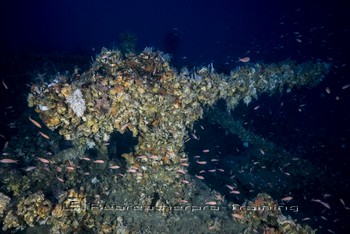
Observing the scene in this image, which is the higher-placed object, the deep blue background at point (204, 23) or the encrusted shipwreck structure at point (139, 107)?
the deep blue background at point (204, 23)

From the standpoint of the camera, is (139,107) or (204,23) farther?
(204,23)

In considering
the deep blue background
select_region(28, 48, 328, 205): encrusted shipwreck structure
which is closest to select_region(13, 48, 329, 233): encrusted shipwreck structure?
select_region(28, 48, 328, 205): encrusted shipwreck structure

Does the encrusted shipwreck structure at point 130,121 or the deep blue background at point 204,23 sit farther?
the deep blue background at point 204,23

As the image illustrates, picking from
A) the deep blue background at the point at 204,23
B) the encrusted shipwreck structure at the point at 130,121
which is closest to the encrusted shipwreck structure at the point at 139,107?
the encrusted shipwreck structure at the point at 130,121

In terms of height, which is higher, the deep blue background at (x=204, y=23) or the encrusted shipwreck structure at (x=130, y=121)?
the deep blue background at (x=204, y=23)

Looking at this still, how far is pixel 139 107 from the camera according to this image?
6.32 meters

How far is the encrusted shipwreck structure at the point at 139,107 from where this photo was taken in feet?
18.3

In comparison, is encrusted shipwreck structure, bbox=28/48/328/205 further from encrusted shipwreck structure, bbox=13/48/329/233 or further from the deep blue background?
the deep blue background

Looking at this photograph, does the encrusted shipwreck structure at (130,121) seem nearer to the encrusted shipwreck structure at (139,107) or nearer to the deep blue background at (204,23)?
the encrusted shipwreck structure at (139,107)

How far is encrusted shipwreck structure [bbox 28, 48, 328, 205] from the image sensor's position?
5574 millimetres

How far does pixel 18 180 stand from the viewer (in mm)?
6828

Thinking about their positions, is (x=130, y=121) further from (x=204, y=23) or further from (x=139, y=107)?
(x=204, y=23)

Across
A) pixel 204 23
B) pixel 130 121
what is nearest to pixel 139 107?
pixel 130 121

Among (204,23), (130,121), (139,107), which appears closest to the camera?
(139,107)
